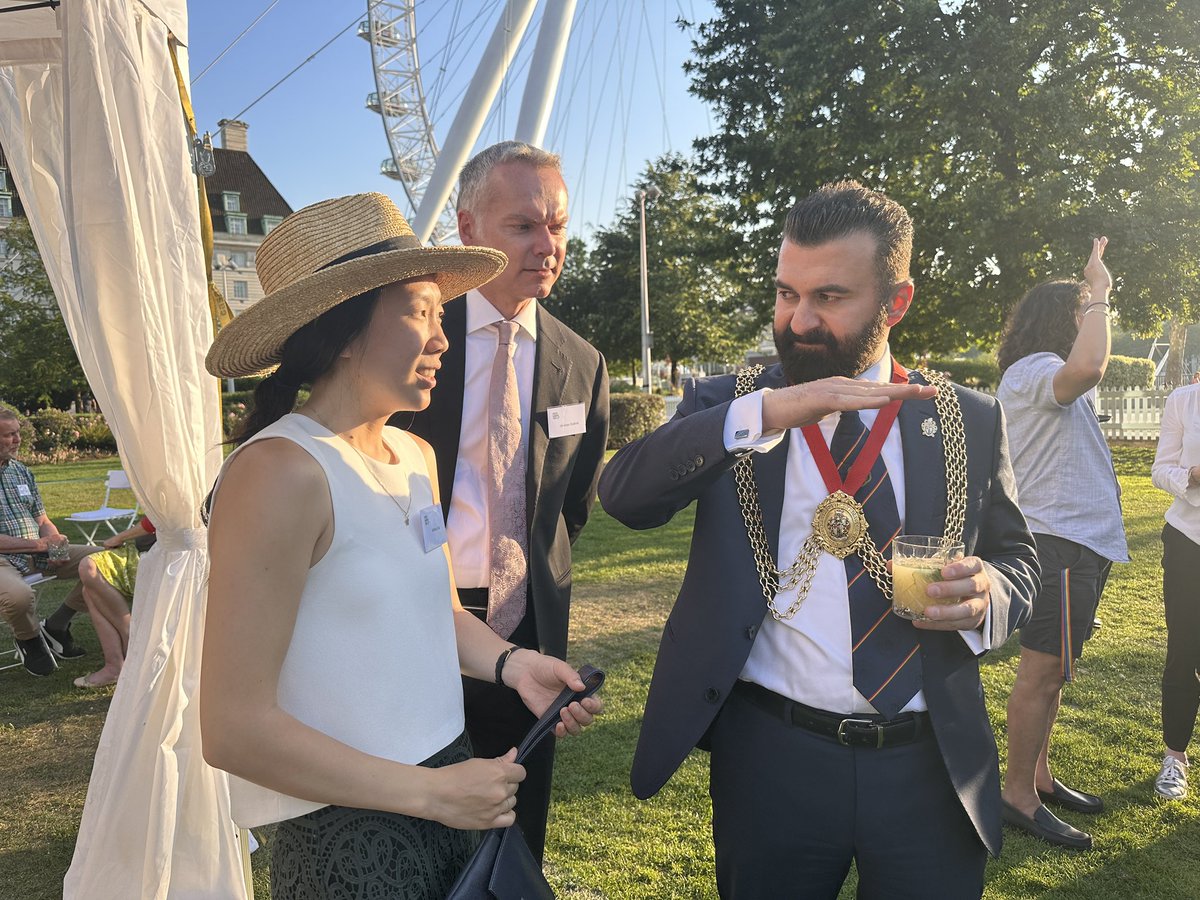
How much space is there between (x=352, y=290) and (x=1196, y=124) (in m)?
18.9

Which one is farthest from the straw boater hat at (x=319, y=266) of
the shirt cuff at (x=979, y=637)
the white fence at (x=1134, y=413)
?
the white fence at (x=1134, y=413)

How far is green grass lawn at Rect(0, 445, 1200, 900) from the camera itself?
11.2ft

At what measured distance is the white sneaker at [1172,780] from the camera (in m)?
3.94

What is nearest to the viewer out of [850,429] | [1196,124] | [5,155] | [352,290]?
[352,290]

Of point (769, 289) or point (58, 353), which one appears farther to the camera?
point (58, 353)

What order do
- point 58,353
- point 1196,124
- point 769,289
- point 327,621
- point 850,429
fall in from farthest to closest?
point 58,353, point 769,289, point 1196,124, point 850,429, point 327,621

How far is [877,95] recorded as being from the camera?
16641 millimetres

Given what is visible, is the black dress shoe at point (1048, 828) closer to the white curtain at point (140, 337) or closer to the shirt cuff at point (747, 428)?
the shirt cuff at point (747, 428)

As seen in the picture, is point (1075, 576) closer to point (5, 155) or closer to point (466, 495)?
point (466, 495)

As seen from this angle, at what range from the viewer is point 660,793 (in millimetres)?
4215

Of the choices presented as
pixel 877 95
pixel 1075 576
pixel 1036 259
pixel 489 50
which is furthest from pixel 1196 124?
pixel 1075 576

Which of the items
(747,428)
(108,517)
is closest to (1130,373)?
(108,517)

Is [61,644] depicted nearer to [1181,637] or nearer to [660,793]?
[660,793]

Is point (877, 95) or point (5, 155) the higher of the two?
point (877, 95)
